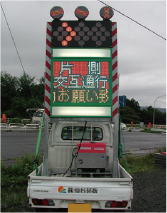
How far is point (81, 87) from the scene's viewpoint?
432cm

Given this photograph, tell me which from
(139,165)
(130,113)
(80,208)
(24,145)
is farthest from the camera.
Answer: (130,113)

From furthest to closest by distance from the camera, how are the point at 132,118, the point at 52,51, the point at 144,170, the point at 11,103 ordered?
1. the point at 132,118
2. the point at 11,103
3. the point at 144,170
4. the point at 52,51

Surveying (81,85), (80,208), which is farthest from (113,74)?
(80,208)

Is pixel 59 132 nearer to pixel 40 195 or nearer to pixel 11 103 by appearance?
pixel 40 195

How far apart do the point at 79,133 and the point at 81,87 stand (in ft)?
4.86

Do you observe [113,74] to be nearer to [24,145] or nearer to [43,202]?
[43,202]

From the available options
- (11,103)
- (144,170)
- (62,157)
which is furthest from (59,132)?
(11,103)

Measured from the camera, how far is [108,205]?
3623mm

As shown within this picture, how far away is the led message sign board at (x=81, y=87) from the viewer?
4312 millimetres

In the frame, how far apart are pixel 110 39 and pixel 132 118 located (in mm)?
94899

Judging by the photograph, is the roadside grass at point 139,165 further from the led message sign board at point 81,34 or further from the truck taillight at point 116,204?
→ the led message sign board at point 81,34

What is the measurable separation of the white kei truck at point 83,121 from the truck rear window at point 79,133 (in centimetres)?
21

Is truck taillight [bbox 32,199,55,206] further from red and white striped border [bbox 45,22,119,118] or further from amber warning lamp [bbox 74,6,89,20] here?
amber warning lamp [bbox 74,6,89,20]

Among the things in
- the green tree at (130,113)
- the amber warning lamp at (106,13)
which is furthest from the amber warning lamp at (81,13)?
the green tree at (130,113)
